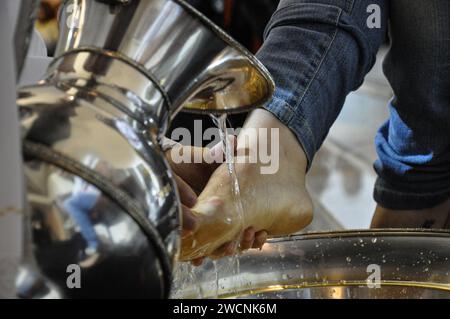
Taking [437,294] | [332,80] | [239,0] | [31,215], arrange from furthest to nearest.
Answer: [239,0], [332,80], [437,294], [31,215]

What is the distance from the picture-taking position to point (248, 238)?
0.59 metres

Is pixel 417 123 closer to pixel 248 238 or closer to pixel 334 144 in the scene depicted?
pixel 248 238

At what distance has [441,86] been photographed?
0.75m

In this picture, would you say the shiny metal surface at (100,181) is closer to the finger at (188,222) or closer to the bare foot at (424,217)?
the finger at (188,222)

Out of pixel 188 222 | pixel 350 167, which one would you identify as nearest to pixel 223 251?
pixel 188 222

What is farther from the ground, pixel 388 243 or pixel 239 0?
pixel 239 0

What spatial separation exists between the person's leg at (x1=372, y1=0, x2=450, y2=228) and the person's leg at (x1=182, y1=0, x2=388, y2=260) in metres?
0.05

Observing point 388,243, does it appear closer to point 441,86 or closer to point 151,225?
point 441,86

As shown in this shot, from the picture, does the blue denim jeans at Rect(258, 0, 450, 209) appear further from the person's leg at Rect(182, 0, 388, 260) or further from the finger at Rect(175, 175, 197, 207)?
the finger at Rect(175, 175, 197, 207)

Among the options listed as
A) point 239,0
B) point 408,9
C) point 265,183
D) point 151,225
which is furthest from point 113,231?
point 239,0

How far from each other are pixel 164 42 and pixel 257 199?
0.28m

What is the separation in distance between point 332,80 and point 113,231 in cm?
42

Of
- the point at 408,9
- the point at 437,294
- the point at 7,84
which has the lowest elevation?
the point at 437,294

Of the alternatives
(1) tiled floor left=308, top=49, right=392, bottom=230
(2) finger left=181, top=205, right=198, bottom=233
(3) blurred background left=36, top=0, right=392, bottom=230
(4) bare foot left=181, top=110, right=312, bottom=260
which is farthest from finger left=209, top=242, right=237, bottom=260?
(1) tiled floor left=308, top=49, right=392, bottom=230
